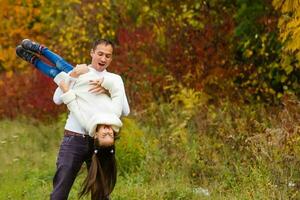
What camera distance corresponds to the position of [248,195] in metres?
7.75

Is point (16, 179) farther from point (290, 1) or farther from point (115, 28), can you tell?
point (115, 28)

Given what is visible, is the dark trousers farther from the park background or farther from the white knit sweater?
the park background

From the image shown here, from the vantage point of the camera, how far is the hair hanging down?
22.2 feet

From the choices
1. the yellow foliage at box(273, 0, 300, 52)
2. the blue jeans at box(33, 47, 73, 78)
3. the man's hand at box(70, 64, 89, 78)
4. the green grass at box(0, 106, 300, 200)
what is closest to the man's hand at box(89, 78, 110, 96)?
the man's hand at box(70, 64, 89, 78)

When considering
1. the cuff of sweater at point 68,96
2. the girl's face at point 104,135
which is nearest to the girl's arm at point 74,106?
the cuff of sweater at point 68,96

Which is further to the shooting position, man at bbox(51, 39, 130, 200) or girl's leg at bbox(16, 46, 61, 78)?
girl's leg at bbox(16, 46, 61, 78)

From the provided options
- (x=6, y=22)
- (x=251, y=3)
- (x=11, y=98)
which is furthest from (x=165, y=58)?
(x=6, y=22)

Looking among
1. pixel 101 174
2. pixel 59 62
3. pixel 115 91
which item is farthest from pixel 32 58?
pixel 101 174

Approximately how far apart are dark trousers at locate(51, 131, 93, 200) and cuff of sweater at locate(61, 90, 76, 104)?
334 millimetres

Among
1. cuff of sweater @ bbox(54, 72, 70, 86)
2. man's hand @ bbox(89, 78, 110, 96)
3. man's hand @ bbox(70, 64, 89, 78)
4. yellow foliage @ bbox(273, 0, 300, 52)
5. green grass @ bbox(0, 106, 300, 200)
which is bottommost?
green grass @ bbox(0, 106, 300, 200)

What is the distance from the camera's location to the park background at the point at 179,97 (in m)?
8.59

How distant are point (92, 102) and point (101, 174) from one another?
0.66 metres

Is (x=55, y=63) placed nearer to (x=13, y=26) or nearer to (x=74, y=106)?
(x=74, y=106)

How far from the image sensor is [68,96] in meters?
6.71
